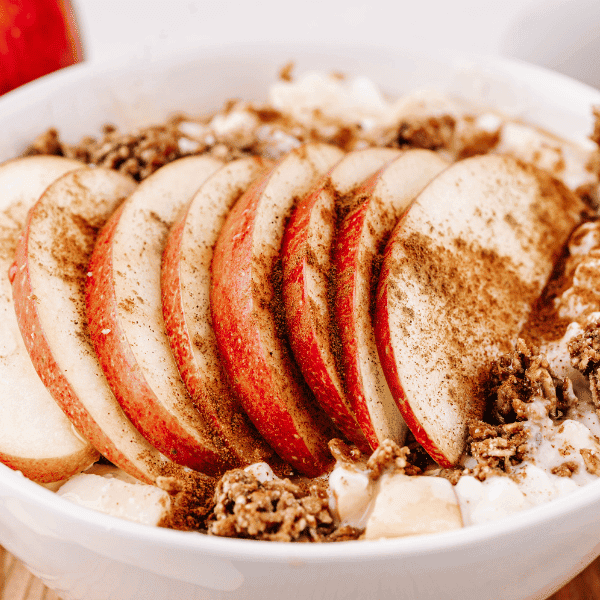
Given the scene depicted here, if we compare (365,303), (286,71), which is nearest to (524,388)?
(365,303)

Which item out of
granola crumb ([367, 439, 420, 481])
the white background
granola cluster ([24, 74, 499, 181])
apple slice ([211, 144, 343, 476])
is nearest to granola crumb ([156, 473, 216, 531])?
apple slice ([211, 144, 343, 476])

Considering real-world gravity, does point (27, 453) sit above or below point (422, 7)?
below

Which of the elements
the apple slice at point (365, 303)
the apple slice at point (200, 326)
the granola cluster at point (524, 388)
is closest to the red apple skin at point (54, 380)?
the apple slice at point (200, 326)

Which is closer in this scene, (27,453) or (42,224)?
(27,453)

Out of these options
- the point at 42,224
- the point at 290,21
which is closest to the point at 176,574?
the point at 42,224

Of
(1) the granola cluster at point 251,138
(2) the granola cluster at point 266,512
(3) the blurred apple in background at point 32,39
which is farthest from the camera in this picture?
(3) the blurred apple in background at point 32,39

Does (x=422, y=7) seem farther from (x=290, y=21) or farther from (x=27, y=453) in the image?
(x=27, y=453)

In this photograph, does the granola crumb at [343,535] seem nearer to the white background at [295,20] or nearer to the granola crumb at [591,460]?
the granola crumb at [591,460]

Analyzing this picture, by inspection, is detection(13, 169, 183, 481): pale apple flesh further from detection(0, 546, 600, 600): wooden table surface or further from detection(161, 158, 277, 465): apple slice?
detection(0, 546, 600, 600): wooden table surface
